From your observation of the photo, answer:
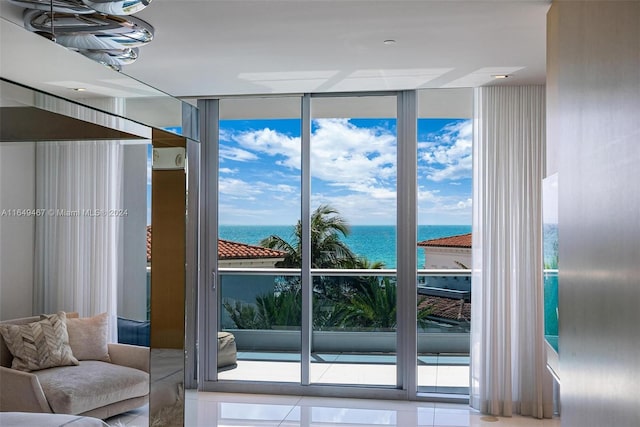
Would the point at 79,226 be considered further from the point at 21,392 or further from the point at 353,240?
the point at 353,240

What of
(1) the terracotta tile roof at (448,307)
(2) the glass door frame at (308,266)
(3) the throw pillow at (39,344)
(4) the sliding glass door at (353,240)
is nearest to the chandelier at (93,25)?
(3) the throw pillow at (39,344)

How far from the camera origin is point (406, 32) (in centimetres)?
353

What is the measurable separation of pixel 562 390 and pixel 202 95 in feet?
12.1

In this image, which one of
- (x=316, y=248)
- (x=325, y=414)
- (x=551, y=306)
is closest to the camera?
(x=551, y=306)

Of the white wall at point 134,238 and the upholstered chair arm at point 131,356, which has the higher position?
the white wall at point 134,238

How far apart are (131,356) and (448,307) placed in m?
2.46

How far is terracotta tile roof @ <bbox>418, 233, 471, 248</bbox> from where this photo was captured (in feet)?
17.2

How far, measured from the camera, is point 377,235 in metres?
5.34

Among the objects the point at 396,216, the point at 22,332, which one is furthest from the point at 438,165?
the point at 22,332

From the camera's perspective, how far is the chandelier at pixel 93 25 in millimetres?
2352

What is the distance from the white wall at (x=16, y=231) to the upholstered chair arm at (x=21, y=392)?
3.22ft

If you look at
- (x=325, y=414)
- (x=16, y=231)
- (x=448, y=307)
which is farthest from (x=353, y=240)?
(x=16, y=231)

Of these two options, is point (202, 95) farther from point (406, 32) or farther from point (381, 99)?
point (406, 32)

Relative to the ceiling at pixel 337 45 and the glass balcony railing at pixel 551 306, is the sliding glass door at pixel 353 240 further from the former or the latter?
the glass balcony railing at pixel 551 306
